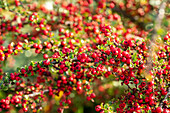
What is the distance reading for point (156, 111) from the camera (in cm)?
186

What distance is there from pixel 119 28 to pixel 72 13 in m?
0.76

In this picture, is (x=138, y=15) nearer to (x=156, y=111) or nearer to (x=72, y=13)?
(x=72, y=13)

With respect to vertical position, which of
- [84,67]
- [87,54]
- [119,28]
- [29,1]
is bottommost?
[84,67]

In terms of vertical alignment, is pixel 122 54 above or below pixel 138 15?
below

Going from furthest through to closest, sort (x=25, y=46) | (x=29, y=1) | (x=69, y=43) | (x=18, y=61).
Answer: (x=18, y=61) < (x=29, y=1) < (x=69, y=43) < (x=25, y=46)

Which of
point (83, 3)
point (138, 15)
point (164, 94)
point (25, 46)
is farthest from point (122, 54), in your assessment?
point (138, 15)

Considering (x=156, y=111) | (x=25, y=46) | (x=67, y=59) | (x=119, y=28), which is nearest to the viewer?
(x=156, y=111)

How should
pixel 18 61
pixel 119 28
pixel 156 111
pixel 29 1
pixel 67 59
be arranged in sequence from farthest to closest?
1. pixel 18 61
2. pixel 29 1
3. pixel 119 28
4. pixel 67 59
5. pixel 156 111

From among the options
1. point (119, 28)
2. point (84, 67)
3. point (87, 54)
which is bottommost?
point (84, 67)

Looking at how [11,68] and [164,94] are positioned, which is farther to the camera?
[11,68]

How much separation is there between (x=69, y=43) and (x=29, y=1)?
1.39 m

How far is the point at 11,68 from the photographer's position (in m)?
3.79

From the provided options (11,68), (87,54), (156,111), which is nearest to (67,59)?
(87,54)

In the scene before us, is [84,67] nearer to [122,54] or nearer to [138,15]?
[122,54]
